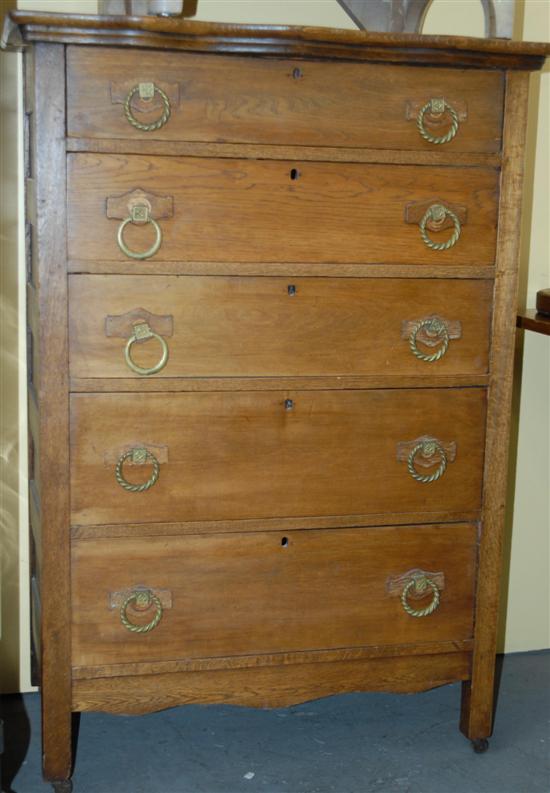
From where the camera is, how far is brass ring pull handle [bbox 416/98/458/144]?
199 centimetres

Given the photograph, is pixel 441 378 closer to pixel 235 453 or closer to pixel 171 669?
pixel 235 453

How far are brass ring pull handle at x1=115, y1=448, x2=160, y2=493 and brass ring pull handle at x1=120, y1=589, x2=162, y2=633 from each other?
203mm

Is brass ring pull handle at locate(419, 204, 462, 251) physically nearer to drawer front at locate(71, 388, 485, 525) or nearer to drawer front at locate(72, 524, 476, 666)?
drawer front at locate(71, 388, 485, 525)

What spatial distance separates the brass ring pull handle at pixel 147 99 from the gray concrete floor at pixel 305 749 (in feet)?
4.30

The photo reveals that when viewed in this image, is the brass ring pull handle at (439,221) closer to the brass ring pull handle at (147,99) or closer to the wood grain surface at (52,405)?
the brass ring pull handle at (147,99)

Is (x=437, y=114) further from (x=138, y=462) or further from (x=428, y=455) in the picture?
(x=138, y=462)

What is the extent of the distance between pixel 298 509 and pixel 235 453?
175 mm

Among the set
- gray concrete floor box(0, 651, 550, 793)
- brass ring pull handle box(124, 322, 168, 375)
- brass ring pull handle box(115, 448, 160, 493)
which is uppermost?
brass ring pull handle box(124, 322, 168, 375)

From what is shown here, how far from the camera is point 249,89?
1.92m

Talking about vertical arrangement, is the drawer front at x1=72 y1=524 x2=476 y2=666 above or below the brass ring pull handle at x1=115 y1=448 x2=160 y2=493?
below

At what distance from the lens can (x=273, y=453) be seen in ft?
6.71

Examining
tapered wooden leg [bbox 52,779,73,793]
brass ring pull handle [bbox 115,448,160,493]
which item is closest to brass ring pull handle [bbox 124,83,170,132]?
brass ring pull handle [bbox 115,448,160,493]

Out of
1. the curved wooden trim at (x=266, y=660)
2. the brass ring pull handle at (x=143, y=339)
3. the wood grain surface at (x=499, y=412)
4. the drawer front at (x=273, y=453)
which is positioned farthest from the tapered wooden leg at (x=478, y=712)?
the brass ring pull handle at (x=143, y=339)

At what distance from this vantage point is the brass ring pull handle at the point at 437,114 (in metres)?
1.99
